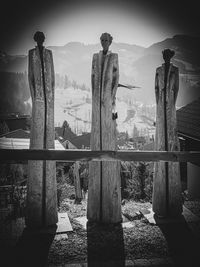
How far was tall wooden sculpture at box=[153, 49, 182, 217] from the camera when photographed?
3965mm

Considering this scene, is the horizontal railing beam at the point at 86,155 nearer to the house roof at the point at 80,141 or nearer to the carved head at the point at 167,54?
the carved head at the point at 167,54

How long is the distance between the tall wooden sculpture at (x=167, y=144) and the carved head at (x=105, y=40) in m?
1.06

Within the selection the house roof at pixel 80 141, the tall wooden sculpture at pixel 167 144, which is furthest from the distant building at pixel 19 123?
the tall wooden sculpture at pixel 167 144

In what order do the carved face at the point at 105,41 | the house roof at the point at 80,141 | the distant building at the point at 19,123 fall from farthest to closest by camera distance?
the house roof at the point at 80,141 → the distant building at the point at 19,123 → the carved face at the point at 105,41

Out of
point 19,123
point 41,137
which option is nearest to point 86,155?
point 41,137

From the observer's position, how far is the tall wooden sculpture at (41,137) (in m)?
3.48

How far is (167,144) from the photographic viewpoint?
4.02 m

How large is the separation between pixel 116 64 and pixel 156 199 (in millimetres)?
2578

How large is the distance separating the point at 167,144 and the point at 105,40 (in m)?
2.17

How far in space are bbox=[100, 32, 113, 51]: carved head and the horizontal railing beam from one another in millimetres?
2027

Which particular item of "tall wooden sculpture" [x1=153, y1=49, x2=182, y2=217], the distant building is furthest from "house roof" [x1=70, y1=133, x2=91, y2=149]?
"tall wooden sculpture" [x1=153, y1=49, x2=182, y2=217]

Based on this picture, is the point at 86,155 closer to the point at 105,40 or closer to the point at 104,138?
the point at 104,138

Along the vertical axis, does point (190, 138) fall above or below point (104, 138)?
above

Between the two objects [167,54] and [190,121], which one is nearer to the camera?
[167,54]
